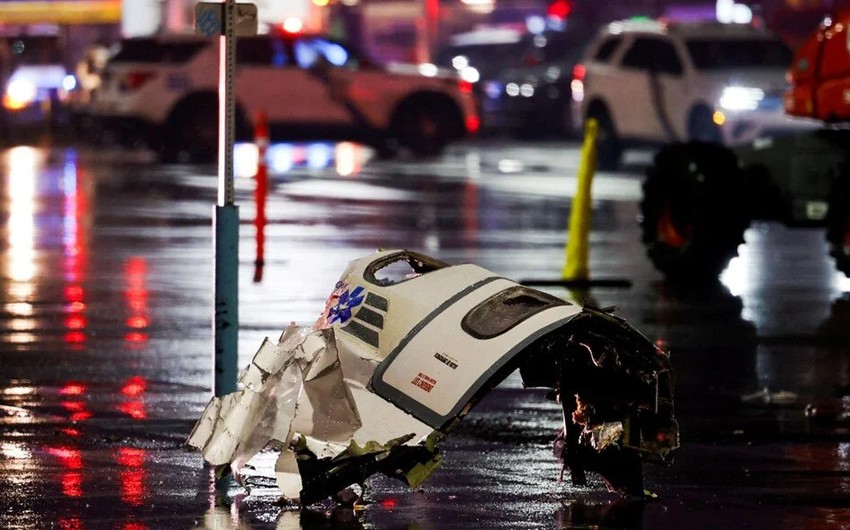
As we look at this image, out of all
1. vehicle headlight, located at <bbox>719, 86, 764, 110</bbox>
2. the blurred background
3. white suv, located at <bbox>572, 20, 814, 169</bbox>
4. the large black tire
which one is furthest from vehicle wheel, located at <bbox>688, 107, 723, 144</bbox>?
the blurred background

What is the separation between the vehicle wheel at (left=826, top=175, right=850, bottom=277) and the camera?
14.7 metres

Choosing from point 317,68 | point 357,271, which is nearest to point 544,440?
point 357,271

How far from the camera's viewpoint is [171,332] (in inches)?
496

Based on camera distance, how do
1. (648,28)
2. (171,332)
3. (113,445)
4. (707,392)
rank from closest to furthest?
(113,445), (707,392), (171,332), (648,28)

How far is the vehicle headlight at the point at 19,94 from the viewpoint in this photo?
128 feet

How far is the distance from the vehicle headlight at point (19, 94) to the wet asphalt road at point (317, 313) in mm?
14307

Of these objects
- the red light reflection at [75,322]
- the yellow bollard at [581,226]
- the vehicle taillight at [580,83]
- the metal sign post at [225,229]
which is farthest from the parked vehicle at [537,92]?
the metal sign post at [225,229]

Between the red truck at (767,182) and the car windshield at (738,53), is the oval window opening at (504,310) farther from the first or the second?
the car windshield at (738,53)

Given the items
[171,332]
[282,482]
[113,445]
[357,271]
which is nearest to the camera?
[282,482]

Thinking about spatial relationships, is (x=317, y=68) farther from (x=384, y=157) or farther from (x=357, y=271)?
(x=357, y=271)

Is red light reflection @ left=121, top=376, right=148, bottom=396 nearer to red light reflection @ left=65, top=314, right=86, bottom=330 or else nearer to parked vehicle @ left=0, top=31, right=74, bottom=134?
red light reflection @ left=65, top=314, right=86, bottom=330

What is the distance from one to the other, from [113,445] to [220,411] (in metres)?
1.39

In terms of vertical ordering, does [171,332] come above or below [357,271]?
below

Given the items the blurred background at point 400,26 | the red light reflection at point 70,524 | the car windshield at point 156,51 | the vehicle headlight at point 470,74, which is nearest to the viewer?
the red light reflection at point 70,524
